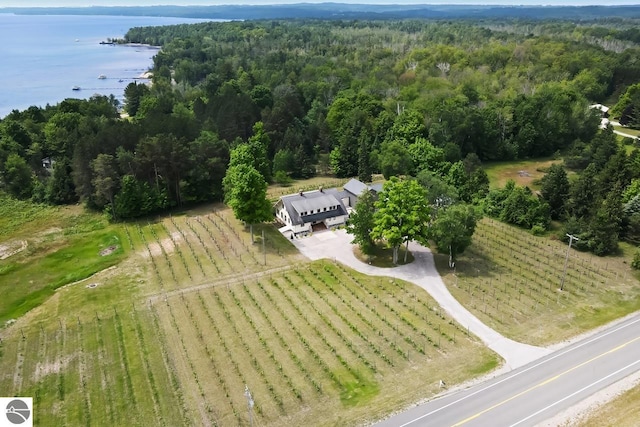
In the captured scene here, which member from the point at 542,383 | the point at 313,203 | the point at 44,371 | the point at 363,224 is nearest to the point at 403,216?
the point at 363,224

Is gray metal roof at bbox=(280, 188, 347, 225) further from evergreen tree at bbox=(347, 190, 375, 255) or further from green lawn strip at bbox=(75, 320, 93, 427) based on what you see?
green lawn strip at bbox=(75, 320, 93, 427)

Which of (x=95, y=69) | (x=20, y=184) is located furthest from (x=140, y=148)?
(x=95, y=69)

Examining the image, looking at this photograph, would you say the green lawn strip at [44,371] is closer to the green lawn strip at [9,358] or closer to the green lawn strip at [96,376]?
the green lawn strip at [9,358]

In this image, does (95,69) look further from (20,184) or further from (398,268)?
(398,268)

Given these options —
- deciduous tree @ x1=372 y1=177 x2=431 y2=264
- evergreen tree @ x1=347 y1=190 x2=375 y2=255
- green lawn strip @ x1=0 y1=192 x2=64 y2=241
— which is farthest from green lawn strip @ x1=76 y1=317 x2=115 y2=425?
deciduous tree @ x1=372 y1=177 x2=431 y2=264

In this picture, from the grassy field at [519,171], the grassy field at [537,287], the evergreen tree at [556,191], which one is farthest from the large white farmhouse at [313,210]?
the grassy field at [519,171]

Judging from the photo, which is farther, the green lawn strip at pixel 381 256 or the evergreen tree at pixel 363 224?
the green lawn strip at pixel 381 256
